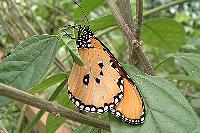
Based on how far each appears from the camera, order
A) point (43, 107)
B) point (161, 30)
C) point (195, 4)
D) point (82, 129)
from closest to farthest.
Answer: point (43, 107), point (82, 129), point (161, 30), point (195, 4)

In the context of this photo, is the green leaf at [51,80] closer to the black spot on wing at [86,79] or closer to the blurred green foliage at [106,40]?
the blurred green foliage at [106,40]

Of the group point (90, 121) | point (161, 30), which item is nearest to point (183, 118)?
point (90, 121)

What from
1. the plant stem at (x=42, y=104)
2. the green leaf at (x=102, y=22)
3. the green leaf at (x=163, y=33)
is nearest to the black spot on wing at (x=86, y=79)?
the plant stem at (x=42, y=104)

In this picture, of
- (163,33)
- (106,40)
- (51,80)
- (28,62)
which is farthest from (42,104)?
(106,40)

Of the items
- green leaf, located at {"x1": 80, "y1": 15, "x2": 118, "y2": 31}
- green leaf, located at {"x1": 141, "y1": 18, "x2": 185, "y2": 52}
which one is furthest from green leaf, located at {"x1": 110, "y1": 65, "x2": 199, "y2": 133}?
green leaf, located at {"x1": 141, "y1": 18, "x2": 185, "y2": 52}

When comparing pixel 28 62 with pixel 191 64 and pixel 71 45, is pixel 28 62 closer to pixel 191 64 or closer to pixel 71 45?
pixel 71 45

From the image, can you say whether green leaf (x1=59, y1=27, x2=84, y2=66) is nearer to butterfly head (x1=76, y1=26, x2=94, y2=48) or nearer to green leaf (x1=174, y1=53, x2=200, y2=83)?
butterfly head (x1=76, y1=26, x2=94, y2=48)

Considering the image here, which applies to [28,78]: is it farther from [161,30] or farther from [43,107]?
[161,30]
